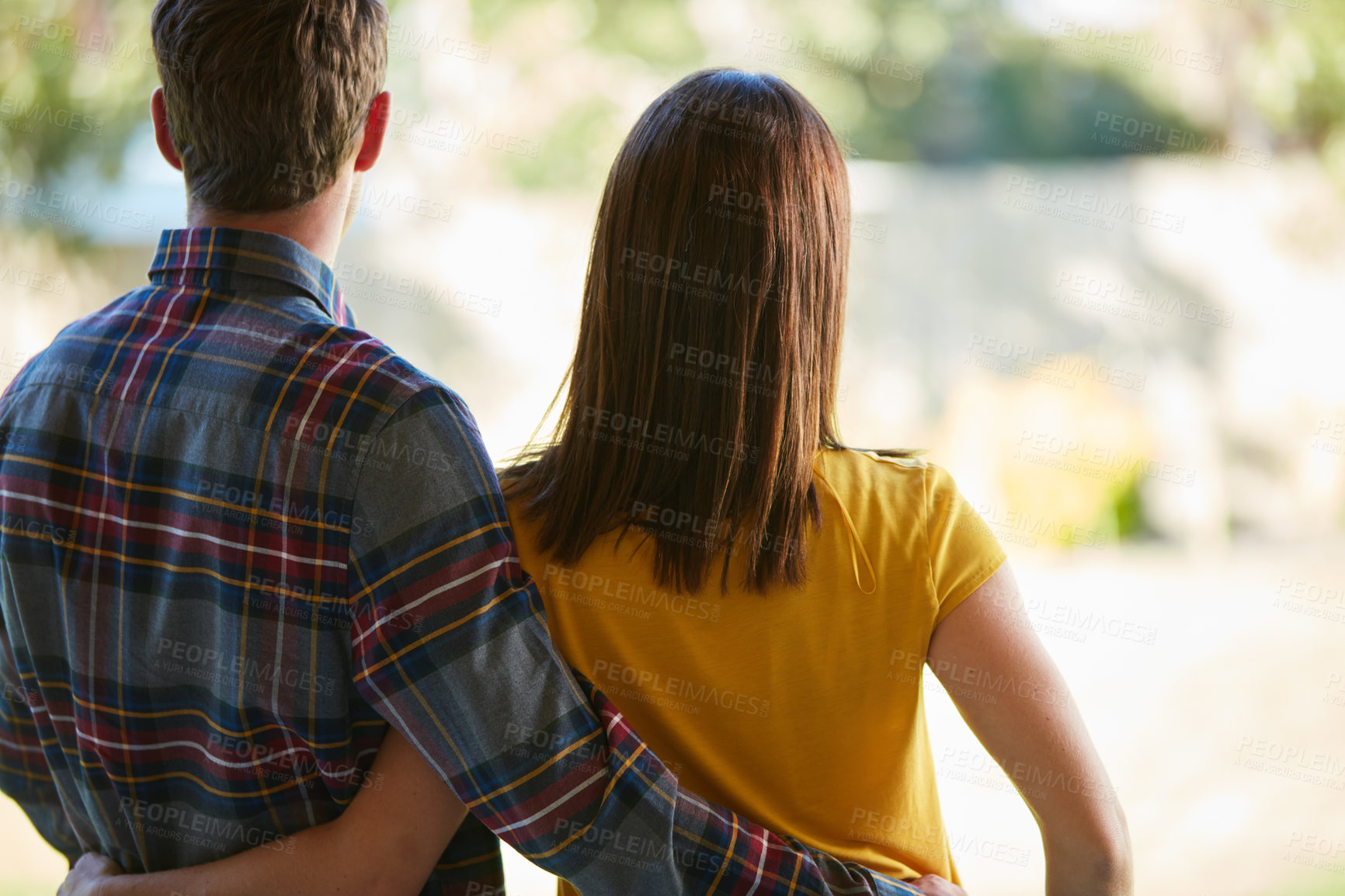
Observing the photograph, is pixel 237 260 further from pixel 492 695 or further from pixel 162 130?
pixel 492 695

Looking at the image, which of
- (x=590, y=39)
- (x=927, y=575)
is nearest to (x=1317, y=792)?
(x=927, y=575)

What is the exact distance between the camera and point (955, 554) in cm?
94

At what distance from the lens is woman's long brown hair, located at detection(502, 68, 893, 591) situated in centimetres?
94

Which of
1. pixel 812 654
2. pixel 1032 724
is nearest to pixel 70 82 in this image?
pixel 812 654

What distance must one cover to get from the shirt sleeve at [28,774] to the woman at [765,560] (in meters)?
0.22

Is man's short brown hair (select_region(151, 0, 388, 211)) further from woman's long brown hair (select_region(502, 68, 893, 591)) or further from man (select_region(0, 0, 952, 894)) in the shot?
woman's long brown hair (select_region(502, 68, 893, 591))

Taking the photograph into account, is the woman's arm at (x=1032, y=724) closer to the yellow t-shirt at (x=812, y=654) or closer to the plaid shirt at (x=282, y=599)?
the yellow t-shirt at (x=812, y=654)

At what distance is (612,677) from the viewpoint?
3.14ft

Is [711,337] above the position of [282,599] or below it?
above

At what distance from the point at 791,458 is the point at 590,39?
5.62m

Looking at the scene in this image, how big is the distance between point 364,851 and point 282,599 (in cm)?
23

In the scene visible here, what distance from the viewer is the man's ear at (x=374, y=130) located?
3.28 feet

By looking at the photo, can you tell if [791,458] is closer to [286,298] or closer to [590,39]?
[286,298]

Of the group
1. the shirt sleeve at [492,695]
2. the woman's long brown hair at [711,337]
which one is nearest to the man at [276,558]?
the shirt sleeve at [492,695]
